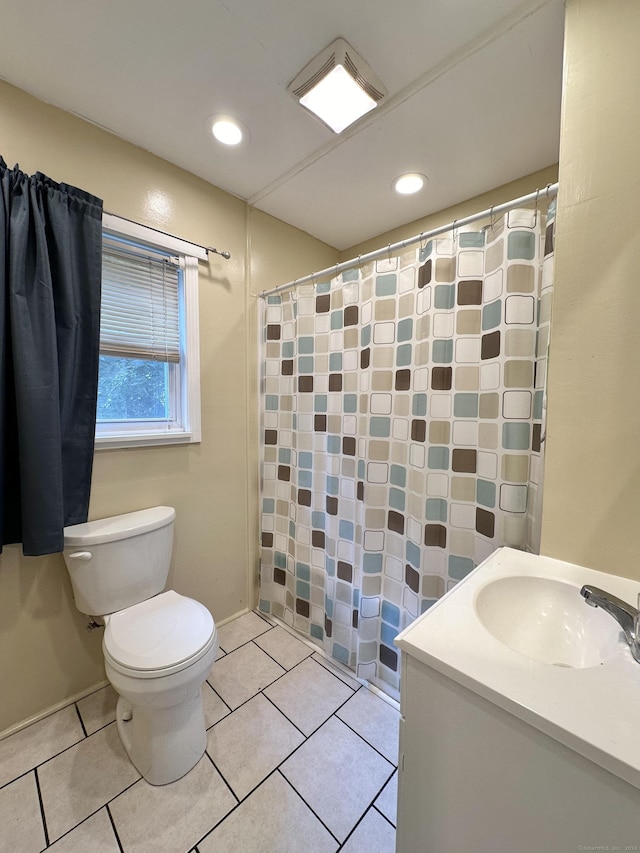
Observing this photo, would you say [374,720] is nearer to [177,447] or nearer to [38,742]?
[38,742]

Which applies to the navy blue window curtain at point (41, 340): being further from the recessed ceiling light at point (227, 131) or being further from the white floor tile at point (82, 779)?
the white floor tile at point (82, 779)

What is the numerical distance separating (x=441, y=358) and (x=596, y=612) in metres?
0.87

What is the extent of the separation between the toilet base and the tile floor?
0.12ft

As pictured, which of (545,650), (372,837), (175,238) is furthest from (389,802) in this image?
(175,238)

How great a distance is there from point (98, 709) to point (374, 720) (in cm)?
113

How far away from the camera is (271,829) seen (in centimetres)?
99

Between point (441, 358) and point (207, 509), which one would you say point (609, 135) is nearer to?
point (441, 358)

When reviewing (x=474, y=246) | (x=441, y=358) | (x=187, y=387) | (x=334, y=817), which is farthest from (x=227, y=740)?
(x=474, y=246)

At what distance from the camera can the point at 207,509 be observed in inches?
68.9

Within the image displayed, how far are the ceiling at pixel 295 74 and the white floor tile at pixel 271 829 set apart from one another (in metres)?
2.36

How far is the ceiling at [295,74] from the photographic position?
942mm

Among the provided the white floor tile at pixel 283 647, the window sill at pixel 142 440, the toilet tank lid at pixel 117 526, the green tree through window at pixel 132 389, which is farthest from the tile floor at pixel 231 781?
the green tree through window at pixel 132 389

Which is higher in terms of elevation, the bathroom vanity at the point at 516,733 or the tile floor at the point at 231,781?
the bathroom vanity at the point at 516,733

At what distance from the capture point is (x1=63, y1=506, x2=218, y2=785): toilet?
1.05 m
